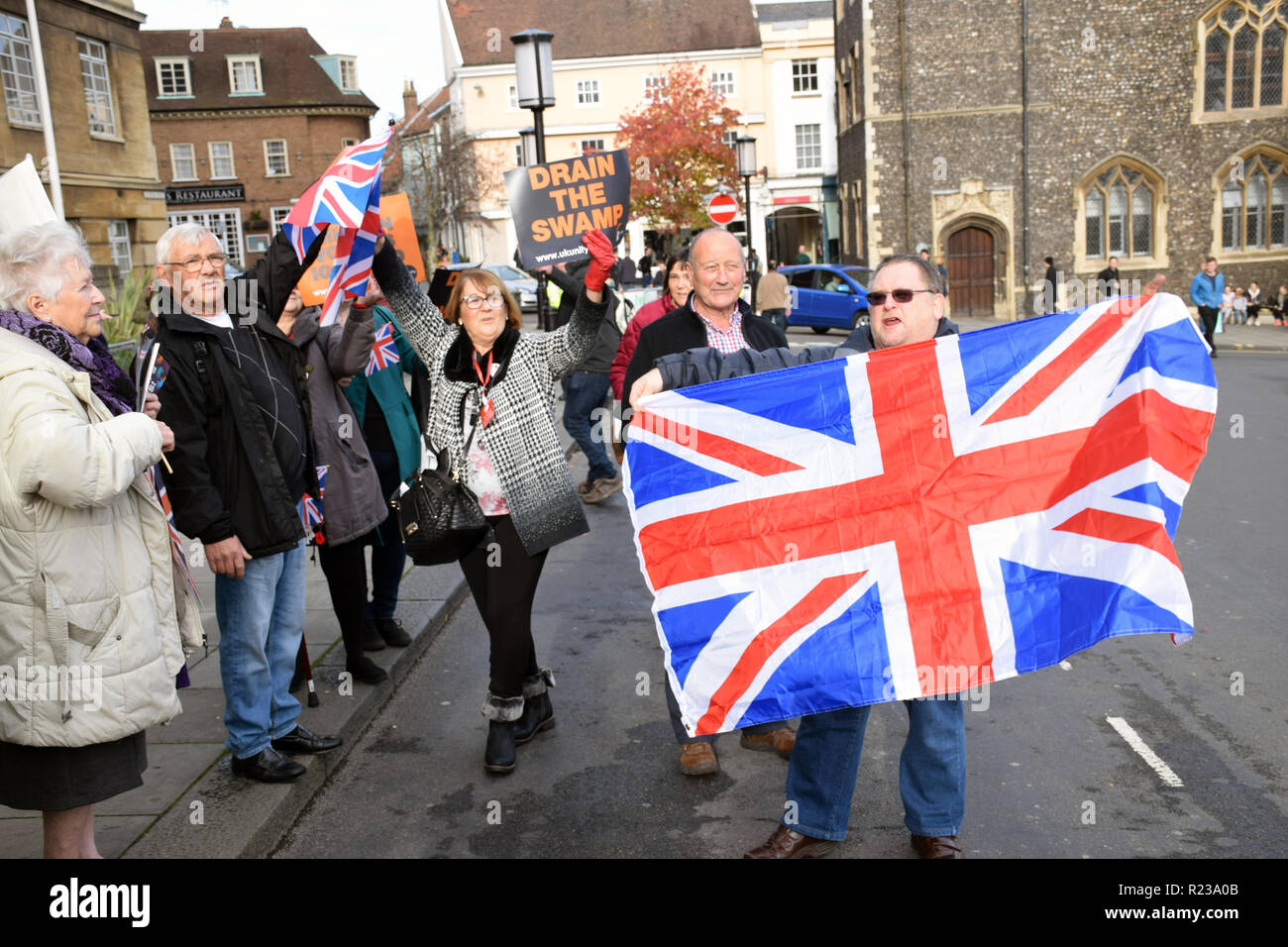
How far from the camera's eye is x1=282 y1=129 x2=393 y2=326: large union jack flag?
4.62 m

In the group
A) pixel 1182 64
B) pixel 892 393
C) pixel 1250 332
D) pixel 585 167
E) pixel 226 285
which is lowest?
pixel 1250 332

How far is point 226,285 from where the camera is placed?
4719 millimetres

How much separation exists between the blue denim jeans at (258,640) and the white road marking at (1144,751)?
3.60m

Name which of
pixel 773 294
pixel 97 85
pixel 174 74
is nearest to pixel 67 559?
pixel 773 294

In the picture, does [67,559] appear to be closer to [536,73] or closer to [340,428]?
[340,428]

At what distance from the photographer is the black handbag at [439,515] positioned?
488 centimetres

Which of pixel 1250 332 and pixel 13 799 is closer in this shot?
pixel 13 799

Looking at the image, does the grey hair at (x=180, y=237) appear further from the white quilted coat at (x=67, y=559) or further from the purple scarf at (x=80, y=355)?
the white quilted coat at (x=67, y=559)

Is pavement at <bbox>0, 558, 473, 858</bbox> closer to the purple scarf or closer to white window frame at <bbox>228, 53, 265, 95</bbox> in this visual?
the purple scarf

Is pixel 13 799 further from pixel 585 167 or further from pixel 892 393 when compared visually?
pixel 585 167

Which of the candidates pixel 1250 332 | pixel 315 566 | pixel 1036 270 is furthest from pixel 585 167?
pixel 1036 270

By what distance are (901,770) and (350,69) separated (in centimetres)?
6414

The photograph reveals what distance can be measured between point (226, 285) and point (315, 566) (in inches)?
162
